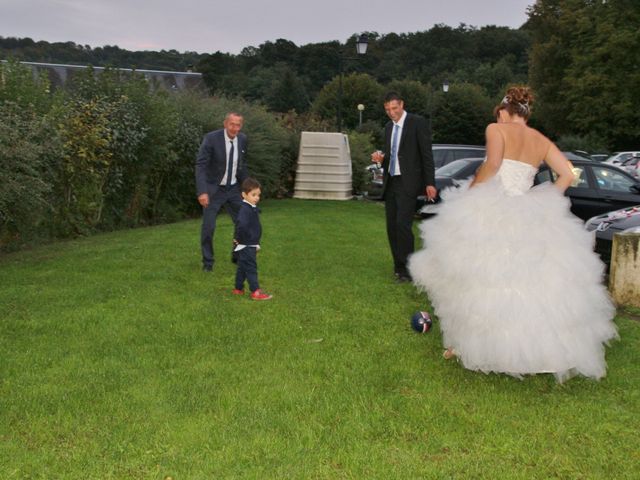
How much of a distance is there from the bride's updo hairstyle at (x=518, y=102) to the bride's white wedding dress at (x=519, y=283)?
41cm

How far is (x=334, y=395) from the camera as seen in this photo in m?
4.69

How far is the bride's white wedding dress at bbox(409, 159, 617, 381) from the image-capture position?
4.74 metres

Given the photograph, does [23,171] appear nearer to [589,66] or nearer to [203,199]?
[203,199]

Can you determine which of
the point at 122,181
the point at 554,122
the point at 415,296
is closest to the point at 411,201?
the point at 415,296

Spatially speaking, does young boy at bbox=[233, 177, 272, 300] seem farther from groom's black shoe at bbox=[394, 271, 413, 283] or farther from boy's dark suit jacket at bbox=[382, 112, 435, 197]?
boy's dark suit jacket at bbox=[382, 112, 435, 197]

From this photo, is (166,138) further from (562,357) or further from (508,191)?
(562,357)

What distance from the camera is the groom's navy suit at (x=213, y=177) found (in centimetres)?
890

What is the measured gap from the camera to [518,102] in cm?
544

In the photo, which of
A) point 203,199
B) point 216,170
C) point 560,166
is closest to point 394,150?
point 216,170

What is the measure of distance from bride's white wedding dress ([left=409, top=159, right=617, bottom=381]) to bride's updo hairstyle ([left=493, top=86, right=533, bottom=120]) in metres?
0.41

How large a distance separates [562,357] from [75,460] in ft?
10.6

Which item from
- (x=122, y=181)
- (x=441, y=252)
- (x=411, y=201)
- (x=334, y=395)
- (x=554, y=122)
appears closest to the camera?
(x=334, y=395)

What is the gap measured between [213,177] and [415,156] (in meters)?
2.68

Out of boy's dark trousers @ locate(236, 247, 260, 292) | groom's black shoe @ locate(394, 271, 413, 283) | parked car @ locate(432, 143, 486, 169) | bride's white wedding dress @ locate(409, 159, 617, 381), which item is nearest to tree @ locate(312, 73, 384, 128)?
parked car @ locate(432, 143, 486, 169)
